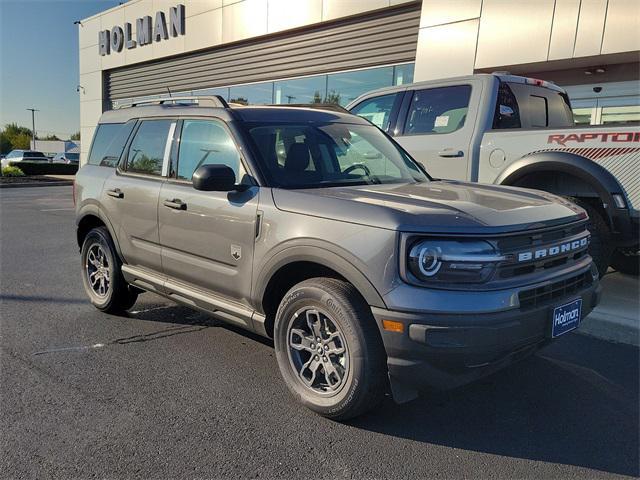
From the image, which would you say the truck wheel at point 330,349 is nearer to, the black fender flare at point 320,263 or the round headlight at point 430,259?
the black fender flare at point 320,263

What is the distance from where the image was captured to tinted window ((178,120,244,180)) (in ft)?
12.3

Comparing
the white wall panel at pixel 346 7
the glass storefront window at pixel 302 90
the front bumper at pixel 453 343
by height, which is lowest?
the front bumper at pixel 453 343

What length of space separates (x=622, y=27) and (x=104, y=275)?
863cm

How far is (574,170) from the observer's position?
488 cm

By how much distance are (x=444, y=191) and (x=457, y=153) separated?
238 cm

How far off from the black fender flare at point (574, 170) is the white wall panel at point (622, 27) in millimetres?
5099

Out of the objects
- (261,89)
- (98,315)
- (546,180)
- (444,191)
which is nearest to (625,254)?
(546,180)

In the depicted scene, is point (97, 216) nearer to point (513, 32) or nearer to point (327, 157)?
point (327, 157)

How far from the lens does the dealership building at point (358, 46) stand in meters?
9.41

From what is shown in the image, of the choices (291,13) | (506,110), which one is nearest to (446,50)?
(291,13)

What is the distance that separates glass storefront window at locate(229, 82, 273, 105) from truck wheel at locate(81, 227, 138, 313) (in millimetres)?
12092

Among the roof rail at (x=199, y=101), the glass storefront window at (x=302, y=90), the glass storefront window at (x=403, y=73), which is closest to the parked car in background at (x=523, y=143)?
the roof rail at (x=199, y=101)

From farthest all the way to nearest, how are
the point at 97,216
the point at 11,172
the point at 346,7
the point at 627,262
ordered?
the point at 11,172 → the point at 346,7 → the point at 627,262 → the point at 97,216

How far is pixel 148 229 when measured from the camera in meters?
4.36
